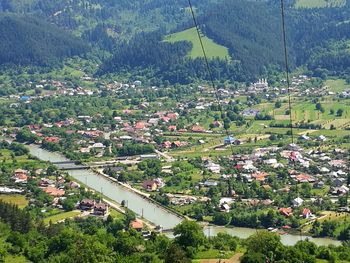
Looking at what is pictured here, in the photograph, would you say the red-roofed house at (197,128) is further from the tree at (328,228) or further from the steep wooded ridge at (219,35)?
the tree at (328,228)

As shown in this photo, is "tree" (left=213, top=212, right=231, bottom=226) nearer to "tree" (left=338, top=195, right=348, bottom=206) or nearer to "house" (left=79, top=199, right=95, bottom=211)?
"tree" (left=338, top=195, right=348, bottom=206)

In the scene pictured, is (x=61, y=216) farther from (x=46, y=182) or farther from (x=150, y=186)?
(x=150, y=186)

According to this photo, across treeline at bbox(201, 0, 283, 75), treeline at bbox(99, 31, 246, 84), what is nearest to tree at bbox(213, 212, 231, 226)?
treeline at bbox(99, 31, 246, 84)

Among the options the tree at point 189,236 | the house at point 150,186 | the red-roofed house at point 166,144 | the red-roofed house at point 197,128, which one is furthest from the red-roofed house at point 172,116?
the tree at point 189,236

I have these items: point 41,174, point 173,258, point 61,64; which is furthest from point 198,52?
point 173,258

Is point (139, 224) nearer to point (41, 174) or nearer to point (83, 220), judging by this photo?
point (83, 220)
